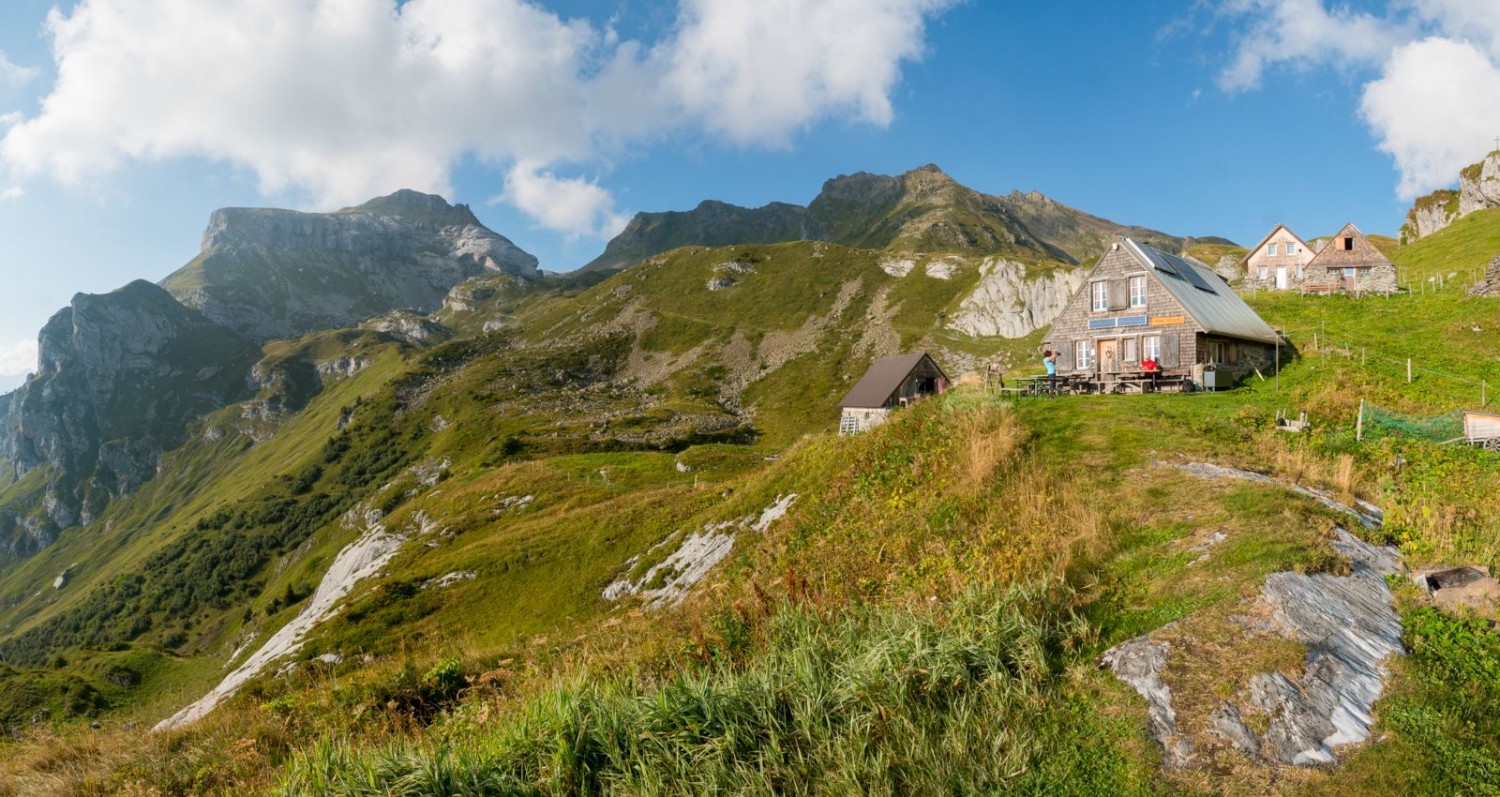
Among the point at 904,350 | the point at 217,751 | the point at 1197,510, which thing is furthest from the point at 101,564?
the point at 1197,510

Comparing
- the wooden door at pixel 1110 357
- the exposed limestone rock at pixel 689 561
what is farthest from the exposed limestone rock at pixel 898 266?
the exposed limestone rock at pixel 689 561

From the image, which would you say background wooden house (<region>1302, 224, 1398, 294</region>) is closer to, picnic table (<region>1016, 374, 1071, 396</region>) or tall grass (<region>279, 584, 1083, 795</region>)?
picnic table (<region>1016, 374, 1071, 396</region>)

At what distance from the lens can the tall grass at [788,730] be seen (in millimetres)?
6738

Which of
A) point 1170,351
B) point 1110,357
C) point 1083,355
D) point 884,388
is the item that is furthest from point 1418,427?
point 884,388

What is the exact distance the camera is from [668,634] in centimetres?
1112

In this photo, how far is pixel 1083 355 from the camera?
39.4 m

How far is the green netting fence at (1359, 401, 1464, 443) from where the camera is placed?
57.6 feet

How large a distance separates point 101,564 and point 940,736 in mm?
275240

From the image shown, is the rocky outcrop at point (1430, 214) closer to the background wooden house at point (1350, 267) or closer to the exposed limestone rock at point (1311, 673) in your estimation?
the background wooden house at point (1350, 267)

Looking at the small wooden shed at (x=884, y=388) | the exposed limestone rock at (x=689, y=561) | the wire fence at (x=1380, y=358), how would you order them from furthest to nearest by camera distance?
Result: the small wooden shed at (x=884, y=388) < the wire fence at (x=1380, y=358) < the exposed limestone rock at (x=689, y=561)

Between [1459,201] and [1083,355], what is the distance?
Answer: 3753 inches

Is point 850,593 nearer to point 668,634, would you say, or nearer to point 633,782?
point 668,634

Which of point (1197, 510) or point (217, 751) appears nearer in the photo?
point (217, 751)

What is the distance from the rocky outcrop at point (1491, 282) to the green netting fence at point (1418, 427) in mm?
29842
